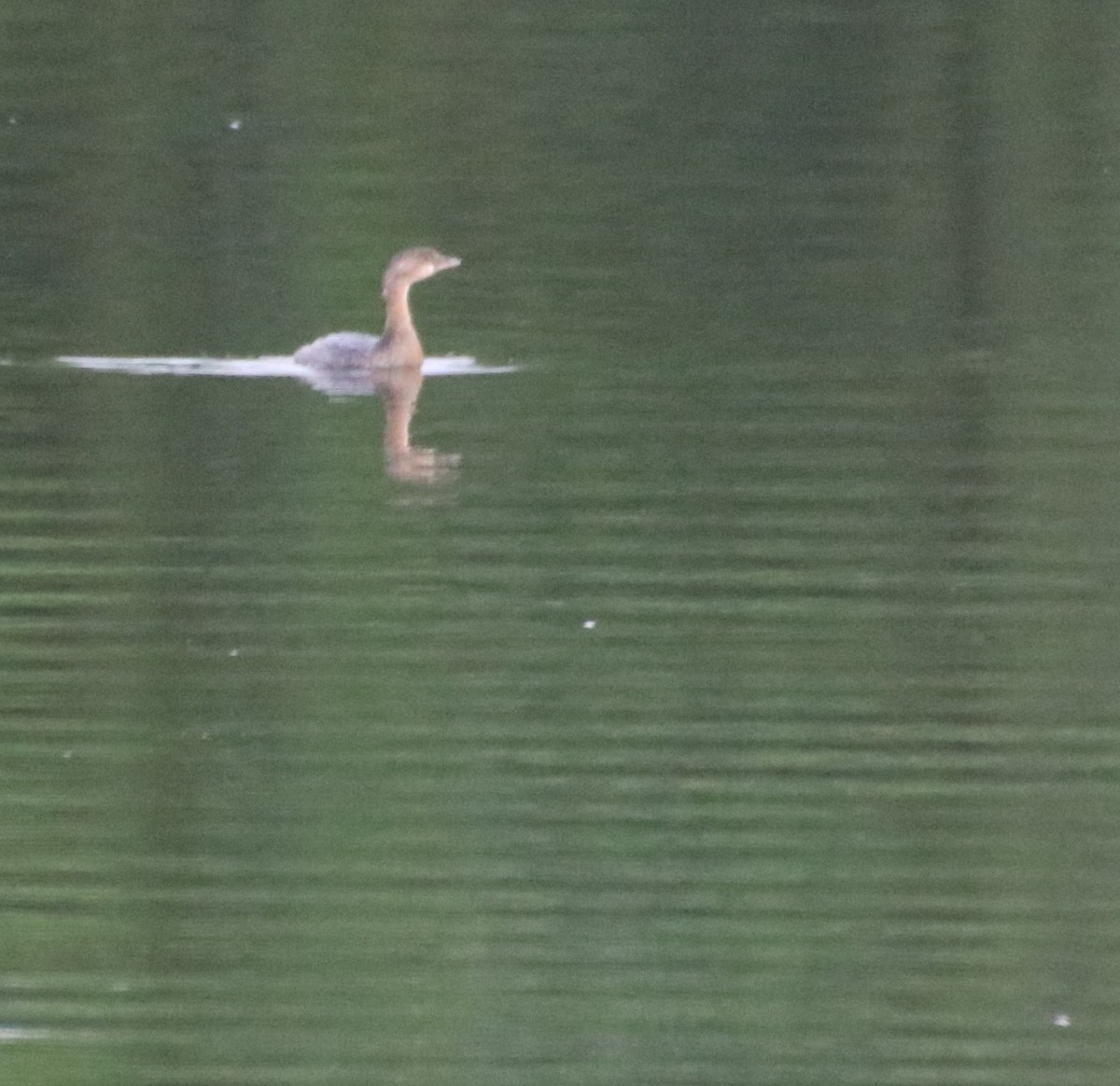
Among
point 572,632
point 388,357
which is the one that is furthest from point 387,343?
point 572,632

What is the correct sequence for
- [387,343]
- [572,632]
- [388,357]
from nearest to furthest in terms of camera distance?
[572,632], [388,357], [387,343]

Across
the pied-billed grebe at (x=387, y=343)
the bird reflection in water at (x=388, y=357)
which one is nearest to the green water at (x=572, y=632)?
the bird reflection in water at (x=388, y=357)

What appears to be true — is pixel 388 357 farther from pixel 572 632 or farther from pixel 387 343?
pixel 572 632

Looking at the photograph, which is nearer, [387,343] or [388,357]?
[388,357]

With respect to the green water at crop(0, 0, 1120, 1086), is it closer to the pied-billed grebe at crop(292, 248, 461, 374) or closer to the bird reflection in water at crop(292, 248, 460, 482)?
the bird reflection in water at crop(292, 248, 460, 482)

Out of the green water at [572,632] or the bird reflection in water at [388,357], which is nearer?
the green water at [572,632]

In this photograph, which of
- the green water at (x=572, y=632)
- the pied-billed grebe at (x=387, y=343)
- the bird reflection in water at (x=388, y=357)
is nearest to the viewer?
the green water at (x=572, y=632)

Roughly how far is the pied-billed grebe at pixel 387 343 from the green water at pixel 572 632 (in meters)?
0.37

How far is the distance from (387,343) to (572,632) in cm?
466

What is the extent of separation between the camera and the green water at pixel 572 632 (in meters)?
7.83

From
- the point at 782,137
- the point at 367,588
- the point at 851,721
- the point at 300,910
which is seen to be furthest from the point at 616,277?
the point at 300,910

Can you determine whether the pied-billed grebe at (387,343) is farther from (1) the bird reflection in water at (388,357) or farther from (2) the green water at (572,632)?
(2) the green water at (572,632)

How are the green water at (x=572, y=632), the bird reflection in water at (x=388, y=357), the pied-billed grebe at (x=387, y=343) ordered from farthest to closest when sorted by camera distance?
the pied-billed grebe at (x=387, y=343)
the bird reflection in water at (x=388, y=357)
the green water at (x=572, y=632)

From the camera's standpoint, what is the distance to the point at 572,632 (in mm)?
10453
